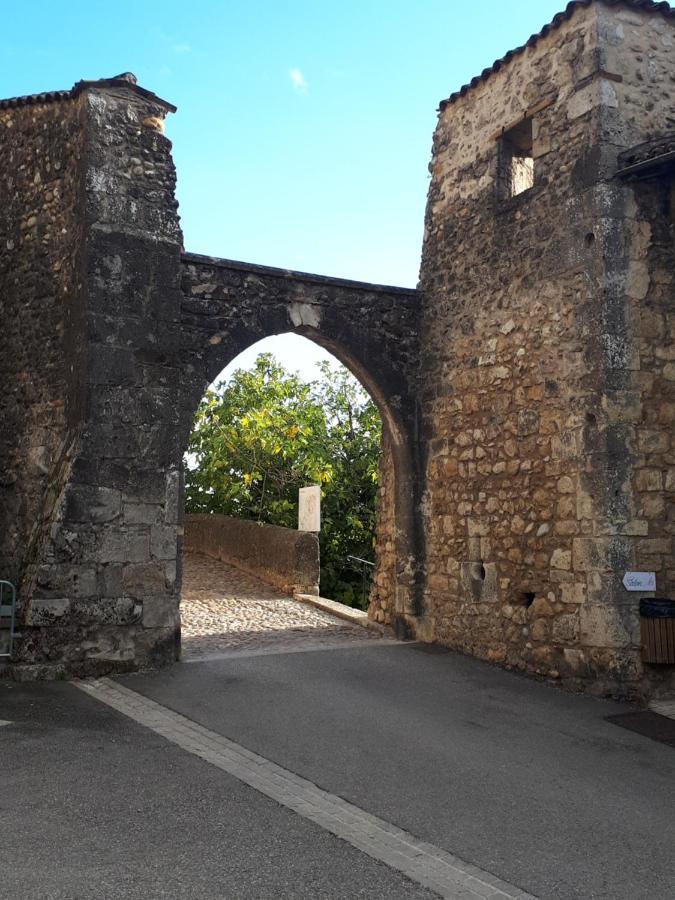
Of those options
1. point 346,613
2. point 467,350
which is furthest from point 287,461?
point 467,350

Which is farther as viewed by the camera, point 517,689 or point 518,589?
point 518,589

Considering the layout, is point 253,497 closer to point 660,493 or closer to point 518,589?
point 518,589

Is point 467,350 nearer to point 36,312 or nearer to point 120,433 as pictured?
point 120,433

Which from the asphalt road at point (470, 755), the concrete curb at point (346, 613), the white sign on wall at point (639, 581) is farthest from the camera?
the concrete curb at point (346, 613)

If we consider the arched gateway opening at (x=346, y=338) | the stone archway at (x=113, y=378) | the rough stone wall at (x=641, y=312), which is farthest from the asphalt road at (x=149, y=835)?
the rough stone wall at (x=641, y=312)

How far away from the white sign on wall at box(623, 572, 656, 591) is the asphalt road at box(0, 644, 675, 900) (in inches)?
38.0

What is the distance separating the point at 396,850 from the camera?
3.93 meters

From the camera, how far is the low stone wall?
12.6 meters

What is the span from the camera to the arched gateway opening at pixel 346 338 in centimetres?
829

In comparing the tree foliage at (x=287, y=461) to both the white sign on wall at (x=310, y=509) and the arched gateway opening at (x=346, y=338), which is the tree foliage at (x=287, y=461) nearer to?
the white sign on wall at (x=310, y=509)

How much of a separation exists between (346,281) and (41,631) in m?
4.69

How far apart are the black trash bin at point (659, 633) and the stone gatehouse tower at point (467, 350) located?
0.13 m

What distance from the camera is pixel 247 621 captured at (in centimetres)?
1038

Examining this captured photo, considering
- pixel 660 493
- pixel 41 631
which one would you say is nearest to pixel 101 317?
pixel 41 631
